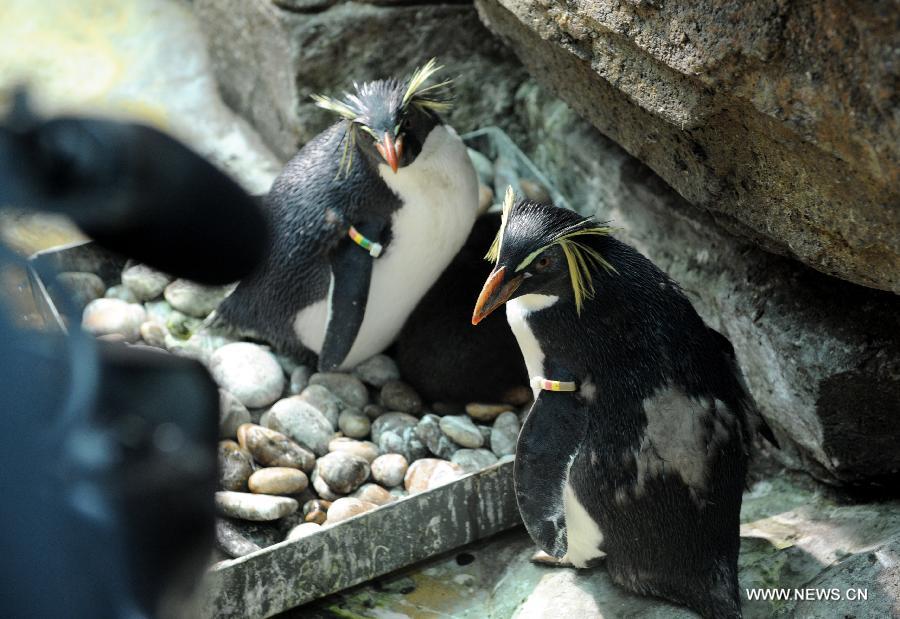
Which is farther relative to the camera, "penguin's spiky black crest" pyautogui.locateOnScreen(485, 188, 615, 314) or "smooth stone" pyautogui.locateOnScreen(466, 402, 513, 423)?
"smooth stone" pyautogui.locateOnScreen(466, 402, 513, 423)

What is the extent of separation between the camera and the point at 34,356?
34.5 inches

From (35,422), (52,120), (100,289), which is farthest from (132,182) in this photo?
(100,289)

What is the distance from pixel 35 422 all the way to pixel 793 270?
5.95 ft

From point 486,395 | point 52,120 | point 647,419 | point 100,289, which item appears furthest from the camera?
point 100,289

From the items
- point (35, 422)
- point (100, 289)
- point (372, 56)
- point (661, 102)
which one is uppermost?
point (661, 102)

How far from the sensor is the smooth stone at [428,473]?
99.6 inches

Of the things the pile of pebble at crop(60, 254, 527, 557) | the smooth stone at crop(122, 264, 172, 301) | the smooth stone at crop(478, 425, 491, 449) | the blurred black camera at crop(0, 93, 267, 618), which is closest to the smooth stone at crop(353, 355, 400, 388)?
the pile of pebble at crop(60, 254, 527, 557)

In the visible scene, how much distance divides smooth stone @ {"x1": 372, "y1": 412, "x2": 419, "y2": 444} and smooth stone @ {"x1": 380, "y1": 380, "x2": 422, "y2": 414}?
5 cm

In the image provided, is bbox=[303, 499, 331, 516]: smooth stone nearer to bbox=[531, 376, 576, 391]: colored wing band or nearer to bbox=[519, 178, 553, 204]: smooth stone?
bbox=[531, 376, 576, 391]: colored wing band

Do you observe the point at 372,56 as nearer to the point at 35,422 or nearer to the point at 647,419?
the point at 647,419

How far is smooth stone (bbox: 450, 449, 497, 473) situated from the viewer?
2607 mm

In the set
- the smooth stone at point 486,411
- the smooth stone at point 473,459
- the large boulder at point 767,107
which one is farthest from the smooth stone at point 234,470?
the large boulder at point 767,107

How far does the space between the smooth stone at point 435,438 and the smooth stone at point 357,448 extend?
0.42ft

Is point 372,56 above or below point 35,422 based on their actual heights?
below
